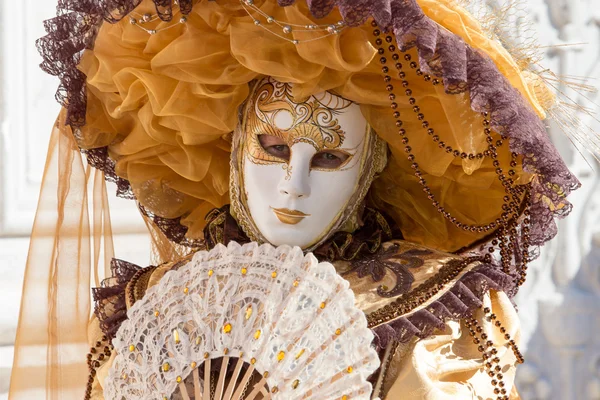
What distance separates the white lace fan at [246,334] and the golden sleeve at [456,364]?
3.8 inches

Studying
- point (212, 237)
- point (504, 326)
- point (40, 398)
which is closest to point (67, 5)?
point (212, 237)

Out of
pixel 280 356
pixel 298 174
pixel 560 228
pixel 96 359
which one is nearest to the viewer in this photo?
pixel 280 356

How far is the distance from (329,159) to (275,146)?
3.4 inches

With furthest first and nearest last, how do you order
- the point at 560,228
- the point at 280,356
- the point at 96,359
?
1. the point at 560,228
2. the point at 96,359
3. the point at 280,356

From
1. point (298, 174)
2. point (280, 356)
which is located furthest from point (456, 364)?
point (298, 174)

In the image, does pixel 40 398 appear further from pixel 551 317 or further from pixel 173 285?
pixel 551 317

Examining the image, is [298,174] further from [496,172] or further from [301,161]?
[496,172]

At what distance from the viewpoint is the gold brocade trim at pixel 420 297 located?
1.32 meters

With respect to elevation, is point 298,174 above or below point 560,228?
above

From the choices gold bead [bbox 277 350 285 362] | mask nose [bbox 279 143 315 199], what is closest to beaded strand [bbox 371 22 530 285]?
mask nose [bbox 279 143 315 199]

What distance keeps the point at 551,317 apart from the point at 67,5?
133 centimetres

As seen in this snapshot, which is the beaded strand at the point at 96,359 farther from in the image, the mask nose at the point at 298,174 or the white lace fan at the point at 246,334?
the mask nose at the point at 298,174

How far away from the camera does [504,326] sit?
1.37m

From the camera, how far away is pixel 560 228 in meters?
2.15
